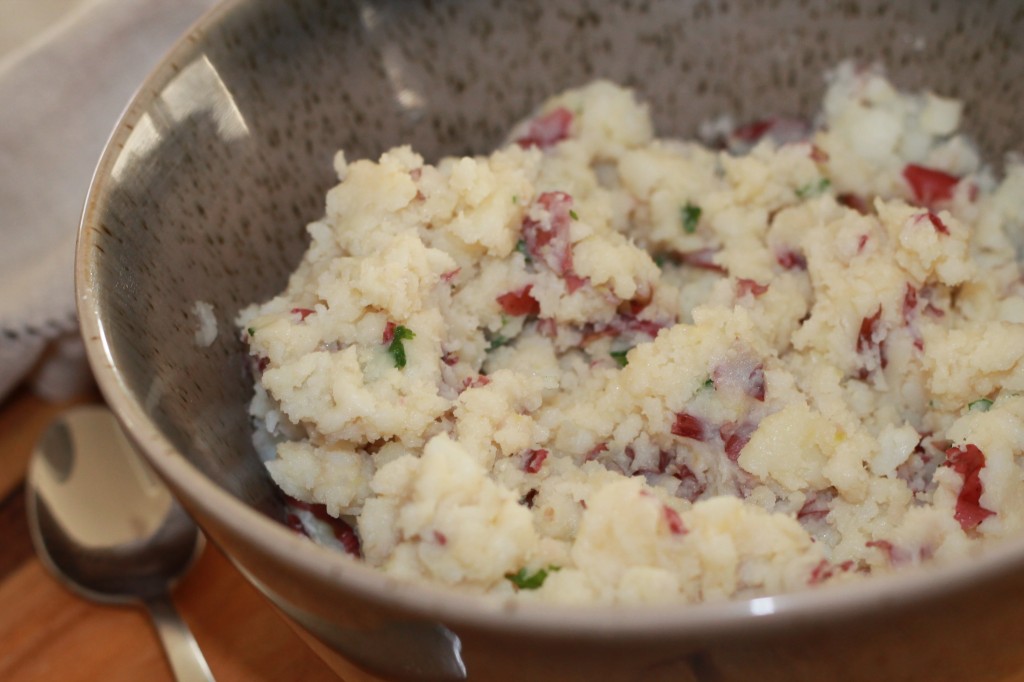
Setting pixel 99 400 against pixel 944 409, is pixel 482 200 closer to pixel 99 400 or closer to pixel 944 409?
pixel 944 409

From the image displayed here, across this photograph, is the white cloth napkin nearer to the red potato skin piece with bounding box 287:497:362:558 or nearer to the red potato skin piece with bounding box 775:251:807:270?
the red potato skin piece with bounding box 287:497:362:558

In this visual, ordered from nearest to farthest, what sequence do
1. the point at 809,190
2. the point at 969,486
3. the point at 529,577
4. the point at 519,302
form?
the point at 529,577 < the point at 969,486 < the point at 519,302 < the point at 809,190

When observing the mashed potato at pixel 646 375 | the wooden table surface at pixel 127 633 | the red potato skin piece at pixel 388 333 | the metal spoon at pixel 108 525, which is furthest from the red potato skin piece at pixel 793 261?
the metal spoon at pixel 108 525

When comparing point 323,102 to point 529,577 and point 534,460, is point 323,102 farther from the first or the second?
point 529,577

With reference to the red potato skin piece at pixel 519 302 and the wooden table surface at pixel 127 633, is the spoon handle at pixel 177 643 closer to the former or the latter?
the wooden table surface at pixel 127 633

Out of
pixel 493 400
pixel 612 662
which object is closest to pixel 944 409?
pixel 493 400

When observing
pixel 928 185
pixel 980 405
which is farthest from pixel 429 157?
pixel 980 405
